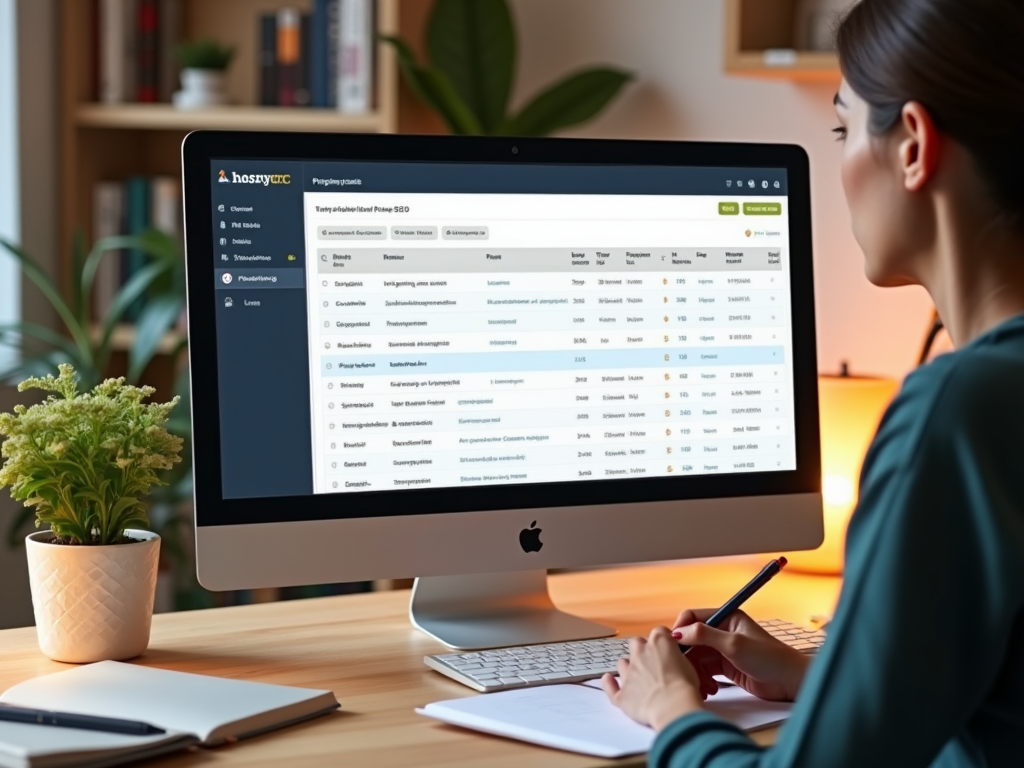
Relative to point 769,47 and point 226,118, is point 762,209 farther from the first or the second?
point 226,118

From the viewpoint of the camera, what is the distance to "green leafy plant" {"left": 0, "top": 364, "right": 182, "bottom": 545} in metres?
1.25

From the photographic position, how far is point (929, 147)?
0.97 m

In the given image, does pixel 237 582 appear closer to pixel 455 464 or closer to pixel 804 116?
pixel 455 464

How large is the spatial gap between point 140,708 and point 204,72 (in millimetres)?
1979

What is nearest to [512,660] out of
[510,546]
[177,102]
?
[510,546]

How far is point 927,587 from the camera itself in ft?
2.76

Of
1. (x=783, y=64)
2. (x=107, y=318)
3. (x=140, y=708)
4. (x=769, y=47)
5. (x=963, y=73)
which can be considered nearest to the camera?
(x=963, y=73)

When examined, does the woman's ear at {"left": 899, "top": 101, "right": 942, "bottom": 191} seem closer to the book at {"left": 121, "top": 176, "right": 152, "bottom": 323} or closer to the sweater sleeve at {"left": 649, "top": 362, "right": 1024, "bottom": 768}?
the sweater sleeve at {"left": 649, "top": 362, "right": 1024, "bottom": 768}

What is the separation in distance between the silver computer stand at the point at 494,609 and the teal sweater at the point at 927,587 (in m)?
0.53

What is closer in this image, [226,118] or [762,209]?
[762,209]

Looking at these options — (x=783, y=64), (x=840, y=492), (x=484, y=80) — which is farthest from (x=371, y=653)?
(x=484, y=80)

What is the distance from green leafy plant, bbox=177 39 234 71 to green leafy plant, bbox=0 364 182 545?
1.65 m

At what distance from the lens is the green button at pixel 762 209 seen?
1.45 metres

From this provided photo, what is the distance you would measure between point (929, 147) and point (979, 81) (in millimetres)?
56
